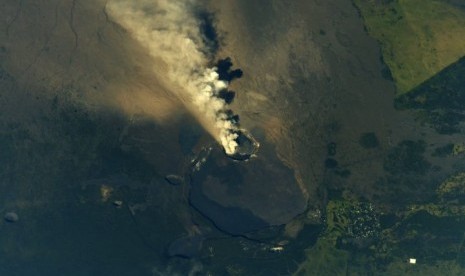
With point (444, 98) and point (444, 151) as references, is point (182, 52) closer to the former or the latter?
point (444, 98)

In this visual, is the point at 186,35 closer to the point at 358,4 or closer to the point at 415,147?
the point at 358,4

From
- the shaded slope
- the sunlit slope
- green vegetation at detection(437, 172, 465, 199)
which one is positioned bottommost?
green vegetation at detection(437, 172, 465, 199)

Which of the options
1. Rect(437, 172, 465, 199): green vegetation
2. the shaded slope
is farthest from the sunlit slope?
Rect(437, 172, 465, 199): green vegetation

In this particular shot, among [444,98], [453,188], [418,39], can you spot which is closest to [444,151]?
[453,188]

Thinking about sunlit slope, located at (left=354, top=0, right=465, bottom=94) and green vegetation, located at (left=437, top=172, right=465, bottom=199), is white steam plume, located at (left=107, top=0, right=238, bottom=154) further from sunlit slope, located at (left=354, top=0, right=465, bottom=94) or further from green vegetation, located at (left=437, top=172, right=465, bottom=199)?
green vegetation, located at (left=437, top=172, right=465, bottom=199)

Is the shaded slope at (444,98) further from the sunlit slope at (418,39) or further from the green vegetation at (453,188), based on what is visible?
the green vegetation at (453,188)

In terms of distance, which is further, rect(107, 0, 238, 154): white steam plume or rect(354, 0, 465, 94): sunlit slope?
rect(354, 0, 465, 94): sunlit slope

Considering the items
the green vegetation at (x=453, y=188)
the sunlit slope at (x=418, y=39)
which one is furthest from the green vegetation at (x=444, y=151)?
the sunlit slope at (x=418, y=39)
